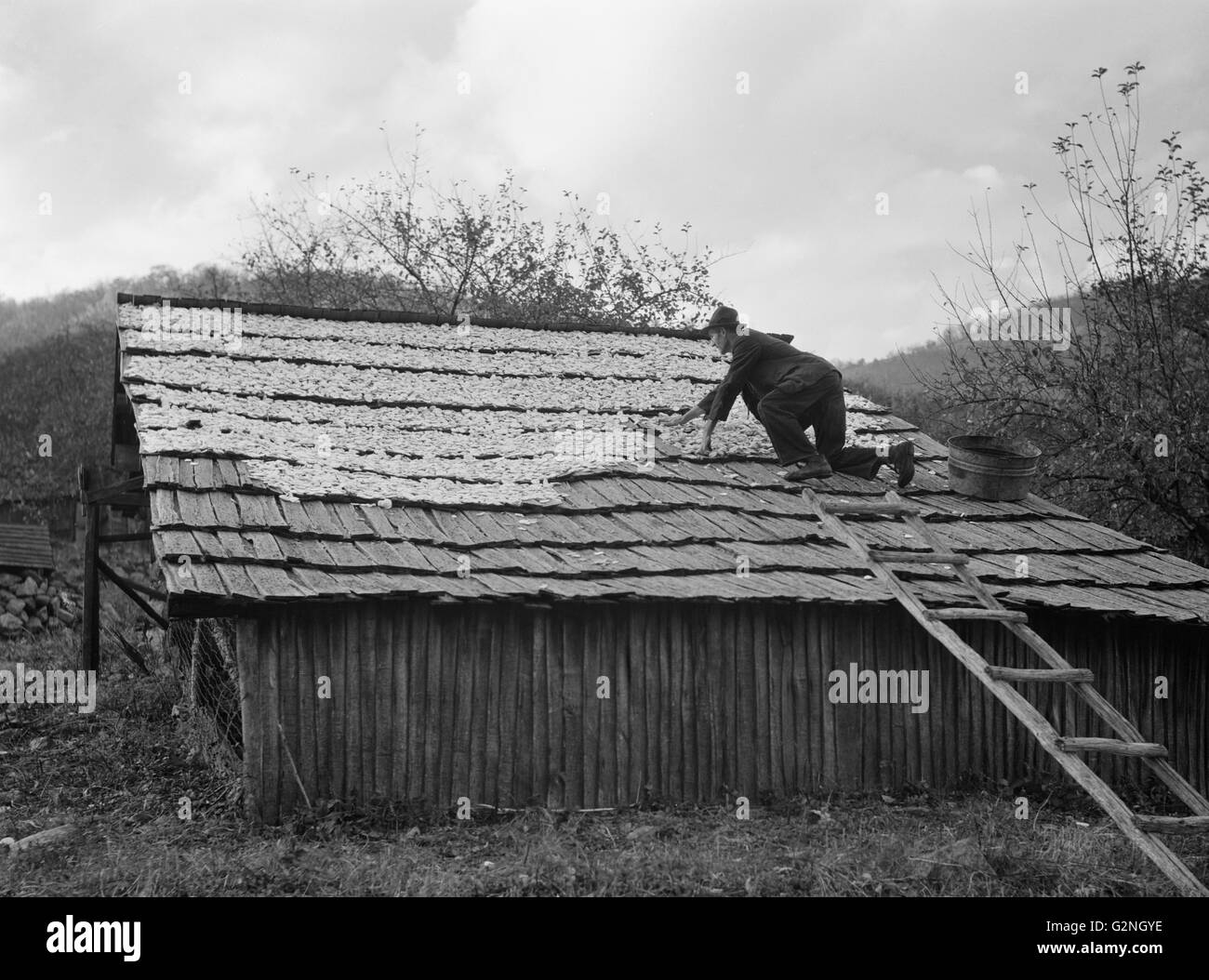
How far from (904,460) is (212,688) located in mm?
6448

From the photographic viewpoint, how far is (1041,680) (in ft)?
21.2

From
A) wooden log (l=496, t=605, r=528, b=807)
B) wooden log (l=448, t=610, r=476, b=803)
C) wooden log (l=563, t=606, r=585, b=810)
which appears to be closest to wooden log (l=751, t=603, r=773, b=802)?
wooden log (l=563, t=606, r=585, b=810)

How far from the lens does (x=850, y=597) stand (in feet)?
25.4

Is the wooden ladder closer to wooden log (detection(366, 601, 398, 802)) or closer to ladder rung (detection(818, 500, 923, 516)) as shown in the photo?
ladder rung (detection(818, 500, 923, 516))

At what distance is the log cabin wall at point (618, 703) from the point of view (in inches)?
286

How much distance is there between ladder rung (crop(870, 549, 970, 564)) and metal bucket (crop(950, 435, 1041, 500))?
7.84 ft

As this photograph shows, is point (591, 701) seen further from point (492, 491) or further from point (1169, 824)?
point (1169, 824)

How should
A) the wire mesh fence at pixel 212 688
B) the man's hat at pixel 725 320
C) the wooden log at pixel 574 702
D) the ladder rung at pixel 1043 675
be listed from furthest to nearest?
1. the man's hat at pixel 725 320
2. the wire mesh fence at pixel 212 688
3. the wooden log at pixel 574 702
4. the ladder rung at pixel 1043 675

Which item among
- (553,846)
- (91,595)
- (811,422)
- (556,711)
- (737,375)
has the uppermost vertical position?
(737,375)

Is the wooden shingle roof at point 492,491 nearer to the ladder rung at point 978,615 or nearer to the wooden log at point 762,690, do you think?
the wooden log at point 762,690

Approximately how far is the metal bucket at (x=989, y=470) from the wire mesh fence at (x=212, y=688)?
653 cm

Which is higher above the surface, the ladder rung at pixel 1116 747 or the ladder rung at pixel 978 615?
the ladder rung at pixel 978 615

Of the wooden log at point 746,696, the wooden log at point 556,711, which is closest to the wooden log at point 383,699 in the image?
the wooden log at point 556,711

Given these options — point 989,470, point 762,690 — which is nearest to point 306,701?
point 762,690
